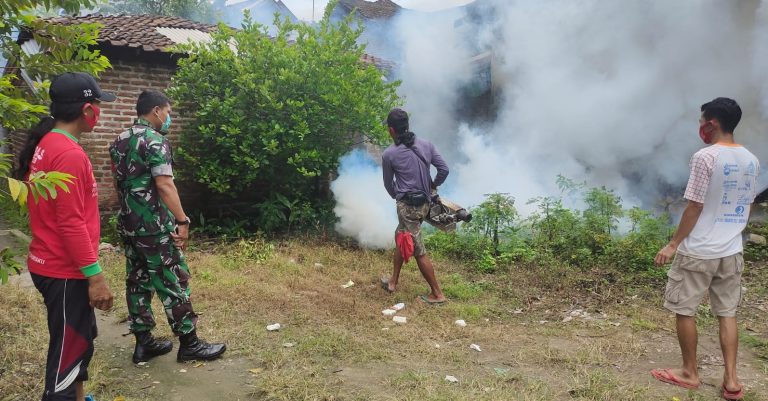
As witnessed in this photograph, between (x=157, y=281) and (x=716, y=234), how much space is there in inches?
144

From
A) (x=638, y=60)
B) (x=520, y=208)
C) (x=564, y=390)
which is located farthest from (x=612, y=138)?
(x=564, y=390)

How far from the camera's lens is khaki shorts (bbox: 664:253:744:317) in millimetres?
3072

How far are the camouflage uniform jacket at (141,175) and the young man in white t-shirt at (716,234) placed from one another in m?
3.35

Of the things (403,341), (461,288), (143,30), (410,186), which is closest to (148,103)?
(410,186)

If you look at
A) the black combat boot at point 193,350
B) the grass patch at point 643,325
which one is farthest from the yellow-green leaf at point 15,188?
the grass patch at point 643,325

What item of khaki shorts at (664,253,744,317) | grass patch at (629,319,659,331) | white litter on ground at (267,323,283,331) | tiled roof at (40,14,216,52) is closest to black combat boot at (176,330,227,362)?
white litter on ground at (267,323,283,331)

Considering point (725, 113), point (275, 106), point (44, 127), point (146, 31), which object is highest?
point (146, 31)

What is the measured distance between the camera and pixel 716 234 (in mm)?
3049

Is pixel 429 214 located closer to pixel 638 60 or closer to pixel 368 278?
pixel 368 278

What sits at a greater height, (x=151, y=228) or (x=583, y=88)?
(x=583, y=88)

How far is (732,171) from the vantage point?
300cm

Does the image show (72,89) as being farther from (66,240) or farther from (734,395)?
(734,395)

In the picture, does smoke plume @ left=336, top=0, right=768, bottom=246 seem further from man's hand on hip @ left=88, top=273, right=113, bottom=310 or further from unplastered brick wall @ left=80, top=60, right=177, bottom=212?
man's hand on hip @ left=88, top=273, right=113, bottom=310

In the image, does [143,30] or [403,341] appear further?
[143,30]
